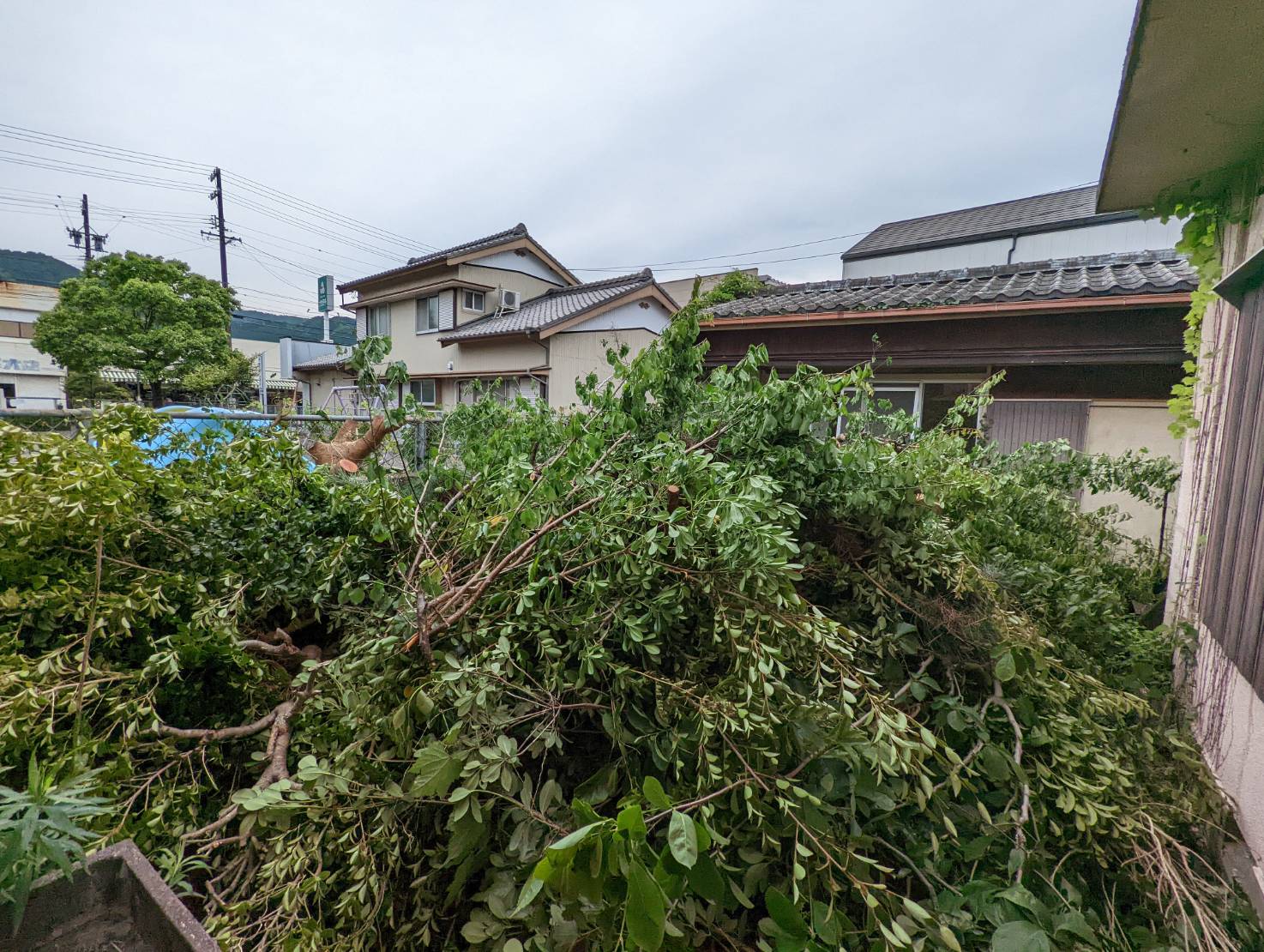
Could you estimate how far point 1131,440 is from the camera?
4648 mm

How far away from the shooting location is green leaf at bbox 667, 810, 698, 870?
0.91m

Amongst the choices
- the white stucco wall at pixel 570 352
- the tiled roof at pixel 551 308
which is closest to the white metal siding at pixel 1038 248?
the tiled roof at pixel 551 308

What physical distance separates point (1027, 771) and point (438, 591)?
1719 mm

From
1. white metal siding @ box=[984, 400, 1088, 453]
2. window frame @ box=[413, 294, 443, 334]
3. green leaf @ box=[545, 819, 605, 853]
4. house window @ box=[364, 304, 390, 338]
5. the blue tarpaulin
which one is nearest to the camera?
green leaf @ box=[545, 819, 605, 853]

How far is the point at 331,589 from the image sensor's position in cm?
195

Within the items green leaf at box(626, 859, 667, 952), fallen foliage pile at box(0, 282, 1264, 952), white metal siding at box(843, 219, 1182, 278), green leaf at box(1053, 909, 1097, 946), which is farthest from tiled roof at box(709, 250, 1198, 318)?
white metal siding at box(843, 219, 1182, 278)

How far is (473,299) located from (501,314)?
93 cm

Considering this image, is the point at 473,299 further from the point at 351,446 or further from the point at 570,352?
the point at 351,446

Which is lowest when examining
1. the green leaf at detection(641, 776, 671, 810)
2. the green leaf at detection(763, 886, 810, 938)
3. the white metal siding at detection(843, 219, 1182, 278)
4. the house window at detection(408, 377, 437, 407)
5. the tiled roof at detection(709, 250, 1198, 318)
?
the green leaf at detection(763, 886, 810, 938)

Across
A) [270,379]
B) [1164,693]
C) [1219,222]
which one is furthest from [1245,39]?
[270,379]

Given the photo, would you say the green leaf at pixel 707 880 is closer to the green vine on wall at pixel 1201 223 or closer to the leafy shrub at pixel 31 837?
the leafy shrub at pixel 31 837

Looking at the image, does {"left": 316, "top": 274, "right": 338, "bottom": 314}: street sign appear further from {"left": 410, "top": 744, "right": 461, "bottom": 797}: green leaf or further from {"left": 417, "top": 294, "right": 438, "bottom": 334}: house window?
{"left": 410, "top": 744, "right": 461, "bottom": 797}: green leaf

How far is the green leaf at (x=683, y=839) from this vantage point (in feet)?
2.98

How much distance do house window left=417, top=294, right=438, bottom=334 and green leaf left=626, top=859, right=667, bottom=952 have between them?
19.0 meters
